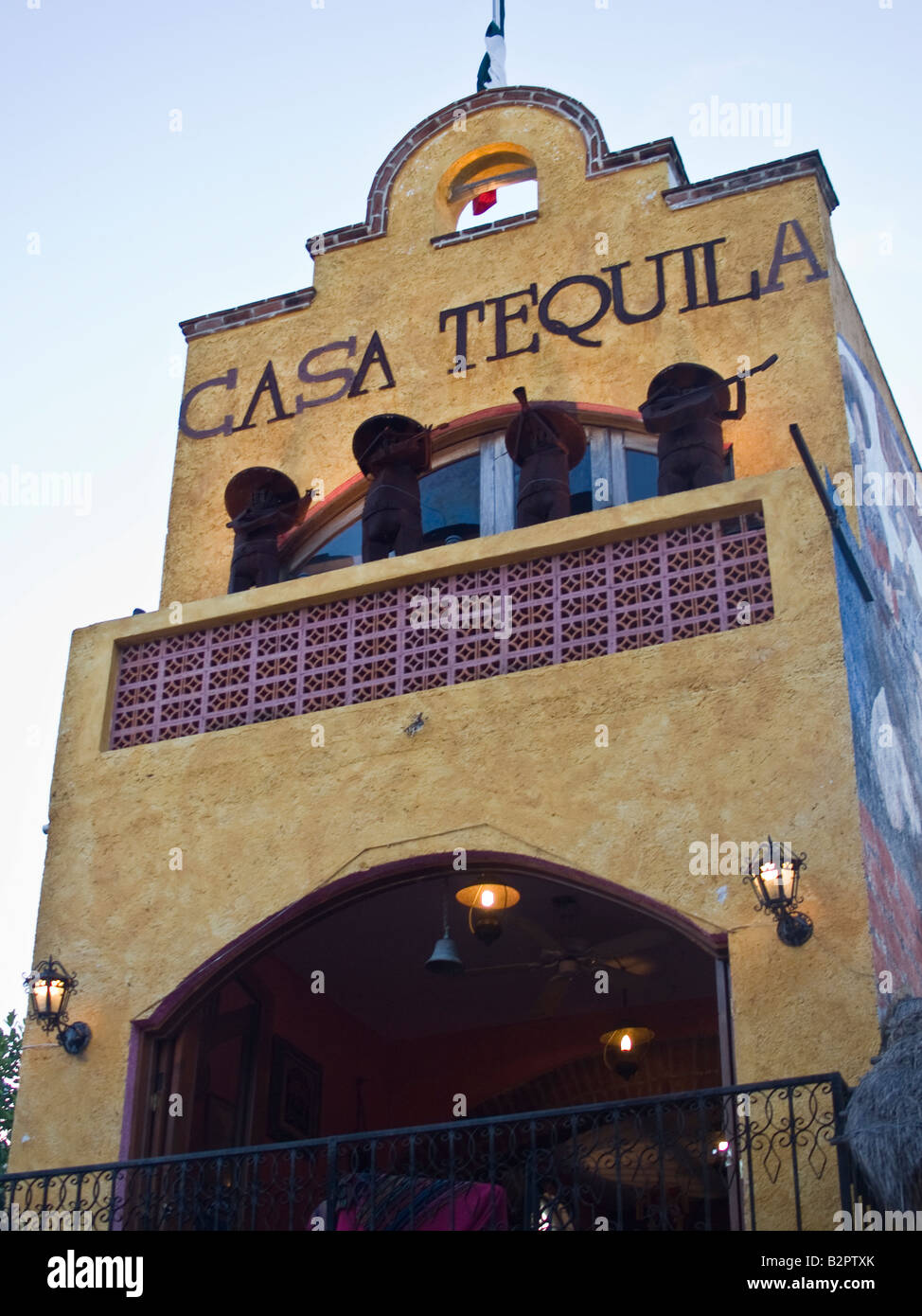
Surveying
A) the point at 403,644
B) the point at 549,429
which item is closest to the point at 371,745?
the point at 403,644

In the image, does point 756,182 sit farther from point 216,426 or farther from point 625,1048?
point 625,1048

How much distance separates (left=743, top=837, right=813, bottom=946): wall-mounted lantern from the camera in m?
7.96

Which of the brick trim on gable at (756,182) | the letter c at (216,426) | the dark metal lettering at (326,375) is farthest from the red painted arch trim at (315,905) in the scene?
the brick trim on gable at (756,182)

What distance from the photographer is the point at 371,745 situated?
375 inches

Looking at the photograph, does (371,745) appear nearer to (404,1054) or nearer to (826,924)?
(826,924)

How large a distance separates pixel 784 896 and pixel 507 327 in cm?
536

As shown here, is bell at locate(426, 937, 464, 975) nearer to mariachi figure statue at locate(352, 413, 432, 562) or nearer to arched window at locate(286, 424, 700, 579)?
mariachi figure statue at locate(352, 413, 432, 562)

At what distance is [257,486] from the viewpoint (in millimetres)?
11516

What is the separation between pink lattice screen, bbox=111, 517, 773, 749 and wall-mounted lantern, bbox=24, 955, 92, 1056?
1.57 m
